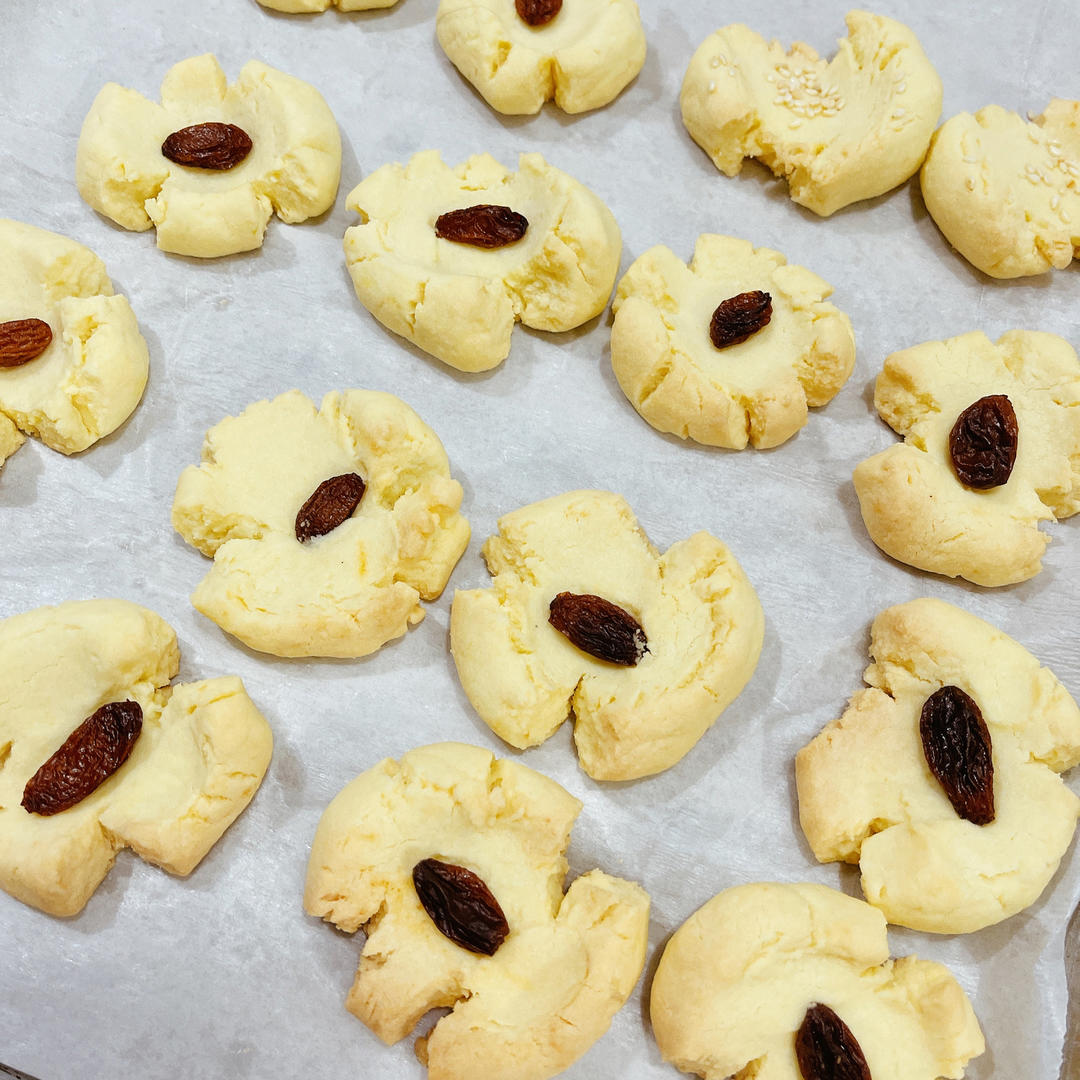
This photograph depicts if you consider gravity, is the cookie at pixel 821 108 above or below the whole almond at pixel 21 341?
above

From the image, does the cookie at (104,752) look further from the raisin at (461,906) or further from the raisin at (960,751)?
the raisin at (960,751)

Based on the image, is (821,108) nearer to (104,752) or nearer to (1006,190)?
(1006,190)

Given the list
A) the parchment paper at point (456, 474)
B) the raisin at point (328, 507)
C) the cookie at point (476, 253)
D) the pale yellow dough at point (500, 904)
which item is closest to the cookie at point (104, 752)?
the parchment paper at point (456, 474)

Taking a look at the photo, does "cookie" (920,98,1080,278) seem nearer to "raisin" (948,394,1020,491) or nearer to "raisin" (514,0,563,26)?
"raisin" (948,394,1020,491)

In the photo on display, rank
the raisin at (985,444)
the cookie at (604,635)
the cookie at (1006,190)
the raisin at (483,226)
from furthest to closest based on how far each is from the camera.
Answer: the cookie at (1006,190), the raisin at (483,226), the raisin at (985,444), the cookie at (604,635)

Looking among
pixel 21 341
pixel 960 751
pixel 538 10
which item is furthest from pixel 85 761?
pixel 538 10

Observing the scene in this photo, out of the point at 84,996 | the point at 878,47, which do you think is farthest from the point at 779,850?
the point at 878,47

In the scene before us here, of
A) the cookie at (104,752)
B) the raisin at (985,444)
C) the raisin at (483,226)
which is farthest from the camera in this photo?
the raisin at (483,226)
